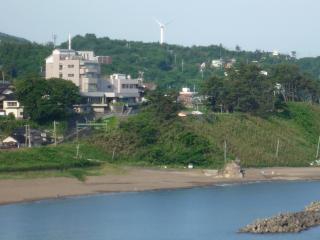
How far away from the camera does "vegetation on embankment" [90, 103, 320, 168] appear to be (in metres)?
49.5

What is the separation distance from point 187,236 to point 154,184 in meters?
11.6

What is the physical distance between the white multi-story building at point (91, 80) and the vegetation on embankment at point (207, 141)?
5111 millimetres

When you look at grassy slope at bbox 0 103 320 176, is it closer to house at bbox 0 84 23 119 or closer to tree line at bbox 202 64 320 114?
tree line at bbox 202 64 320 114

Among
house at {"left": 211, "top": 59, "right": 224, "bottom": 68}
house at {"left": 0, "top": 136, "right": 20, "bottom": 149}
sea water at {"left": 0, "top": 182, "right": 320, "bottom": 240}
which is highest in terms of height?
house at {"left": 211, "top": 59, "right": 224, "bottom": 68}

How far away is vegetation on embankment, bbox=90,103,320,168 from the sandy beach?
169cm

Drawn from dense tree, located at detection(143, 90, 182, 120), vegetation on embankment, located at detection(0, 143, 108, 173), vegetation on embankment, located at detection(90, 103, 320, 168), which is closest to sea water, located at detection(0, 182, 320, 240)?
vegetation on embankment, located at detection(0, 143, 108, 173)

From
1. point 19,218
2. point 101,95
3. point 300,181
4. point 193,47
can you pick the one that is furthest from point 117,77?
point 193,47

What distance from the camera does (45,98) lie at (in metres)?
52.3

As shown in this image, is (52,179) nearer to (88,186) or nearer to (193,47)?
(88,186)

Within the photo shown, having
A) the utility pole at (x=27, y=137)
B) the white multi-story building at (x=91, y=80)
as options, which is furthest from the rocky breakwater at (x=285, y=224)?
the white multi-story building at (x=91, y=80)

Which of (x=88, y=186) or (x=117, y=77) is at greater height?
(x=117, y=77)

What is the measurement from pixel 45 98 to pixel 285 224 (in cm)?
2069

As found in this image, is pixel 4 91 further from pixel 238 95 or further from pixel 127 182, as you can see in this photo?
pixel 127 182

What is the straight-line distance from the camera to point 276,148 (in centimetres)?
5544
